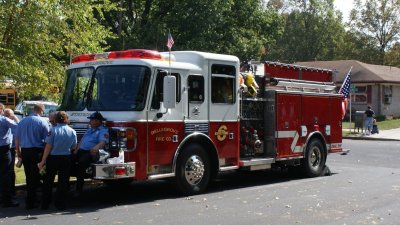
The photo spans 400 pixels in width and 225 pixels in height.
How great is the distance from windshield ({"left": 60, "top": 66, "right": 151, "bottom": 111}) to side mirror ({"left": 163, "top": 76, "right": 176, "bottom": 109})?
1.23 ft

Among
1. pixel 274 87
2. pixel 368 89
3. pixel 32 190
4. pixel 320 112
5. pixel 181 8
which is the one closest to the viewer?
pixel 32 190

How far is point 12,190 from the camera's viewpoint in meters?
9.73

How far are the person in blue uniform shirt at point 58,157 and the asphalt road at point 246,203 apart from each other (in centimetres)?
26

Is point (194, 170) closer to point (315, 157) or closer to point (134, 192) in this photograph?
point (134, 192)

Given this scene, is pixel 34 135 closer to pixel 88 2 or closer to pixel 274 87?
pixel 274 87

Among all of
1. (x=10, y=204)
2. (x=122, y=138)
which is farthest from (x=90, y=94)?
(x=10, y=204)

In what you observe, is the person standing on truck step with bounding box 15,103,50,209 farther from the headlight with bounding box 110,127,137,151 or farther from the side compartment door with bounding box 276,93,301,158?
the side compartment door with bounding box 276,93,301,158

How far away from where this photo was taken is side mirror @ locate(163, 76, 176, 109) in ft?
31.0

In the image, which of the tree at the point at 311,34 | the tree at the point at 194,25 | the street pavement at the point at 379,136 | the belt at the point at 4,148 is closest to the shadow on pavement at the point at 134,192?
the belt at the point at 4,148

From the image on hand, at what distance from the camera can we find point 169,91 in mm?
9492

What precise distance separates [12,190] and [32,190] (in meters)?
0.81

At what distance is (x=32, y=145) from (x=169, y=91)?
7.98ft

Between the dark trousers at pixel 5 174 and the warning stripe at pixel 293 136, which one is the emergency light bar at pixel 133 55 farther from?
the warning stripe at pixel 293 136

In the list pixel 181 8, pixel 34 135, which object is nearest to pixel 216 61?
pixel 34 135
